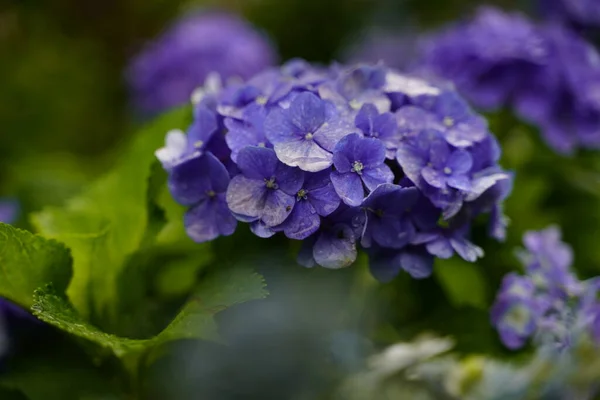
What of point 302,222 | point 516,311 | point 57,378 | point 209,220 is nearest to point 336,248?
point 302,222

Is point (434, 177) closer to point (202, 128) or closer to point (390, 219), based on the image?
point (390, 219)

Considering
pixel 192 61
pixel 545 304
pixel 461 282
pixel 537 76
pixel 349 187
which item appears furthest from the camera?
pixel 192 61

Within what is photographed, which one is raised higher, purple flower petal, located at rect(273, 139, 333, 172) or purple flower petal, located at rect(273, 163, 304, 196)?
purple flower petal, located at rect(273, 139, 333, 172)

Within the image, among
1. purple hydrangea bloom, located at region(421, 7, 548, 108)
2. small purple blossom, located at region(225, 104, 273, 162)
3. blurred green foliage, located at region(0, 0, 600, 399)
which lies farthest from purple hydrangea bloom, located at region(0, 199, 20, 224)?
purple hydrangea bloom, located at region(421, 7, 548, 108)

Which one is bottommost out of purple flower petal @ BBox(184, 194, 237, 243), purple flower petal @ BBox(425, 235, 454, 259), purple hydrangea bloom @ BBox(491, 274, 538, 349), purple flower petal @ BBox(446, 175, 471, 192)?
purple hydrangea bloom @ BBox(491, 274, 538, 349)

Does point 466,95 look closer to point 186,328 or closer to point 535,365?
point 535,365

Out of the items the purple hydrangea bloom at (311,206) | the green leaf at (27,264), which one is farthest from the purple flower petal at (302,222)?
the green leaf at (27,264)

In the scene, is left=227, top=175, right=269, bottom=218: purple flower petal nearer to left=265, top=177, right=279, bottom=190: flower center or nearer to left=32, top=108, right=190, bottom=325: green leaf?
left=265, top=177, right=279, bottom=190: flower center
